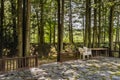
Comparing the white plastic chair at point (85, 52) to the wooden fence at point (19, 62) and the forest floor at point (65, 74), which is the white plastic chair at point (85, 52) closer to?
the forest floor at point (65, 74)

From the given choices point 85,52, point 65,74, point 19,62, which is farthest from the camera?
point 85,52

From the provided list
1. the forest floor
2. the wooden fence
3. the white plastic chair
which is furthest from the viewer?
the white plastic chair

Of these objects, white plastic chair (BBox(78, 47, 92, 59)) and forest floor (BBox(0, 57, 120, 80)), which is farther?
white plastic chair (BBox(78, 47, 92, 59))

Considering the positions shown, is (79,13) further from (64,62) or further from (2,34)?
(64,62)

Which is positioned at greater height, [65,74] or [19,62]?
[19,62]

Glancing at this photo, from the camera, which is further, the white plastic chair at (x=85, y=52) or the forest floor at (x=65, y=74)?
the white plastic chair at (x=85, y=52)

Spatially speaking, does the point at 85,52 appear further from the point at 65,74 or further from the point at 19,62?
the point at 19,62

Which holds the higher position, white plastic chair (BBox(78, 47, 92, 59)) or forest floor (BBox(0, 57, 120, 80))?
white plastic chair (BBox(78, 47, 92, 59))

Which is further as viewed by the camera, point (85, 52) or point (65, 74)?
point (85, 52)

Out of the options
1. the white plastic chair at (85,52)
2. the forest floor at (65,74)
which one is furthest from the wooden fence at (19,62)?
the white plastic chair at (85,52)

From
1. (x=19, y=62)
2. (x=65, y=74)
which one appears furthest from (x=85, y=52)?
(x=19, y=62)

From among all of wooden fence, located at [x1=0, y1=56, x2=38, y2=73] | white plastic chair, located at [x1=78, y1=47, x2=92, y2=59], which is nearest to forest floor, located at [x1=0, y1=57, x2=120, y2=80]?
wooden fence, located at [x1=0, y1=56, x2=38, y2=73]

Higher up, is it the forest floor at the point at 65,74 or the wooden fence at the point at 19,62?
the wooden fence at the point at 19,62

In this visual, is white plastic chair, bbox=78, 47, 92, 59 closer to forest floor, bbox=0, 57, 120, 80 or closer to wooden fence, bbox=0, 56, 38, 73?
forest floor, bbox=0, 57, 120, 80
